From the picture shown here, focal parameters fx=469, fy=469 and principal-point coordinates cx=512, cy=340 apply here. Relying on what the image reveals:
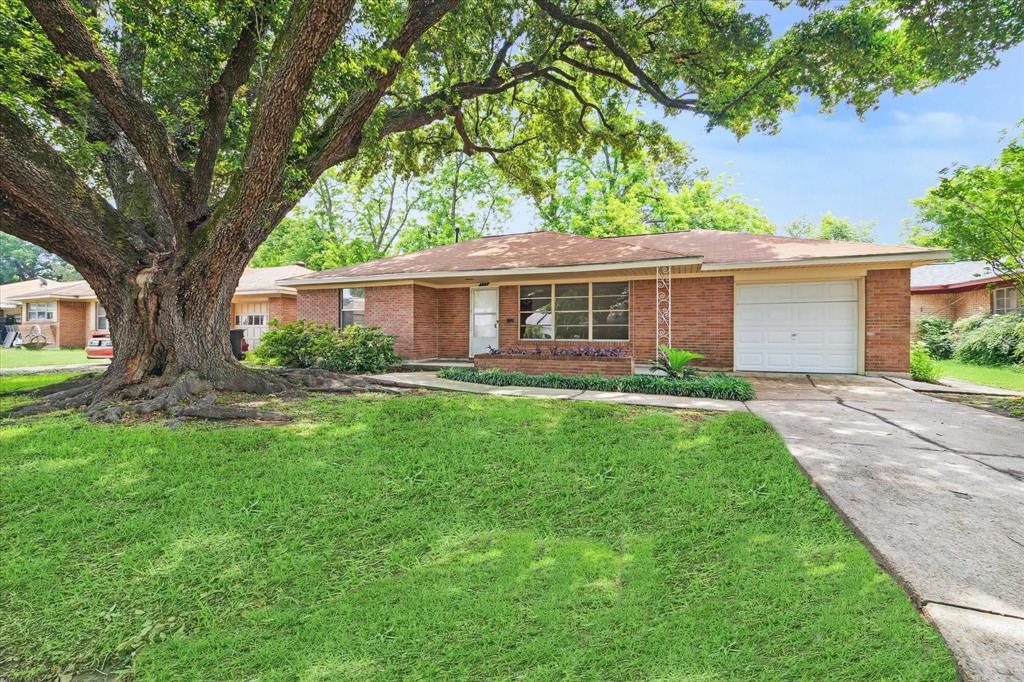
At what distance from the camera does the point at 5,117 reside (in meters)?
5.91

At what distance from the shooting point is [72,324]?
80.0 ft

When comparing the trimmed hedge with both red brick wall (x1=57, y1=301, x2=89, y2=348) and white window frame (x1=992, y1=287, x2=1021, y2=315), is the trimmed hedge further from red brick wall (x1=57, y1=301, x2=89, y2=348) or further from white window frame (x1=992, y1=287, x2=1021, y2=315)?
red brick wall (x1=57, y1=301, x2=89, y2=348)

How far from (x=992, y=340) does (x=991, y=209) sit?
10.8m

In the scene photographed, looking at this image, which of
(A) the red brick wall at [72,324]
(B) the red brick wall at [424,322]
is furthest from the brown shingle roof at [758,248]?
(A) the red brick wall at [72,324]

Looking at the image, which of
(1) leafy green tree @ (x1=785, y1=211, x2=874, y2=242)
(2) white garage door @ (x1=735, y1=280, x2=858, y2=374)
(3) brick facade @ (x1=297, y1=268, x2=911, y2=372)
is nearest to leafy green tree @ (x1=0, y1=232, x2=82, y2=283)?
(3) brick facade @ (x1=297, y1=268, x2=911, y2=372)

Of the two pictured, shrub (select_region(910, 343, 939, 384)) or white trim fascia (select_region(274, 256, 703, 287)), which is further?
shrub (select_region(910, 343, 939, 384))

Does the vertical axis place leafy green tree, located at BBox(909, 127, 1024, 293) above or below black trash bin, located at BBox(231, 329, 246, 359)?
above

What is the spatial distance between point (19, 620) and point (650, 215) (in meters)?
28.2

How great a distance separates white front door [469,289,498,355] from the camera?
45.5ft

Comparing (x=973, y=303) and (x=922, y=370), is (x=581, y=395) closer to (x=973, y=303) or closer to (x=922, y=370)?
(x=922, y=370)

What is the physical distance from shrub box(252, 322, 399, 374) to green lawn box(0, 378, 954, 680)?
6892 mm

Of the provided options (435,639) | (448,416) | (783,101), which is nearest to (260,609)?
(435,639)

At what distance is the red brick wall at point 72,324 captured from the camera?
78.8 ft

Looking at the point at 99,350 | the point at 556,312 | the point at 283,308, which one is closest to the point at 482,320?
the point at 556,312
